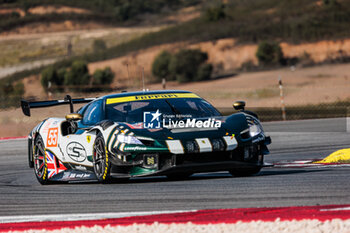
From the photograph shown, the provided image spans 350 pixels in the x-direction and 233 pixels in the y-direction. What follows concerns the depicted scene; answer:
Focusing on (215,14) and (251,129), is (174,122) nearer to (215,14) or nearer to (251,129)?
(251,129)

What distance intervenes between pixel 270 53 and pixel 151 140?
62.9 m

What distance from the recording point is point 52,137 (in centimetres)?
1009

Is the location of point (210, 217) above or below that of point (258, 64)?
above

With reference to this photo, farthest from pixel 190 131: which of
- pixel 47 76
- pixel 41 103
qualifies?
pixel 47 76

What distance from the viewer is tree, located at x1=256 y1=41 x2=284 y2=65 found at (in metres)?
69.6

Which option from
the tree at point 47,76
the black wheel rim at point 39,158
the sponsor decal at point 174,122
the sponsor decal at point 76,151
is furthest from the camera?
the tree at point 47,76

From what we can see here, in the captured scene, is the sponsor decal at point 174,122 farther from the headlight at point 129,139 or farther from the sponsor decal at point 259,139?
the sponsor decal at point 259,139

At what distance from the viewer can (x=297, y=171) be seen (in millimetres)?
9148

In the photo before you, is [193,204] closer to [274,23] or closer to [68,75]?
[68,75]

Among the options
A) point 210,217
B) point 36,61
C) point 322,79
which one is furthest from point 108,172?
point 36,61

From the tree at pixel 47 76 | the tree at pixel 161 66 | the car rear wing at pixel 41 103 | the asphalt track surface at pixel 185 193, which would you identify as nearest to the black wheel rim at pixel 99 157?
the asphalt track surface at pixel 185 193

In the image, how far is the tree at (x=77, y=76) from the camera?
66438 mm

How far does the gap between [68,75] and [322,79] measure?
22.5 meters

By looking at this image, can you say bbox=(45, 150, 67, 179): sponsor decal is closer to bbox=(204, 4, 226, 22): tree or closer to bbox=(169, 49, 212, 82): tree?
bbox=(169, 49, 212, 82): tree
